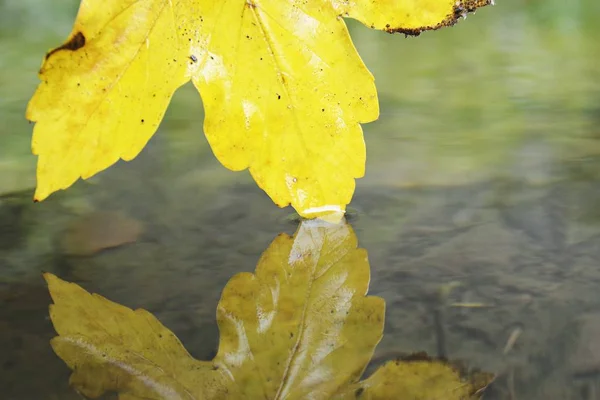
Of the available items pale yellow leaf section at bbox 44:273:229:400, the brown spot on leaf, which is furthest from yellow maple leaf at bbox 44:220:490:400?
the brown spot on leaf

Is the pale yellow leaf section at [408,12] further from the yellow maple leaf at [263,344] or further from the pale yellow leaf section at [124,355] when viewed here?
the pale yellow leaf section at [124,355]

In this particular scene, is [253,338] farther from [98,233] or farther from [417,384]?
[98,233]

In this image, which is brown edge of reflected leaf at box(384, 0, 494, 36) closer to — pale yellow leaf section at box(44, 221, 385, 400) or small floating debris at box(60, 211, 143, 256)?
pale yellow leaf section at box(44, 221, 385, 400)

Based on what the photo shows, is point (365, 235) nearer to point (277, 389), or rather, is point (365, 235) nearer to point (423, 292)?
point (423, 292)

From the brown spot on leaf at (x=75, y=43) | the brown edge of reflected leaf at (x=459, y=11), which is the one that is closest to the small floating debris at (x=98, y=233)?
the brown spot on leaf at (x=75, y=43)

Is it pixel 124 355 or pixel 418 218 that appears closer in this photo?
pixel 124 355

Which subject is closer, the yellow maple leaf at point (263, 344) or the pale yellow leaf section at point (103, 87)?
the yellow maple leaf at point (263, 344)

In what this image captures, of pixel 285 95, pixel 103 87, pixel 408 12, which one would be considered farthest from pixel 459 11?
pixel 103 87
